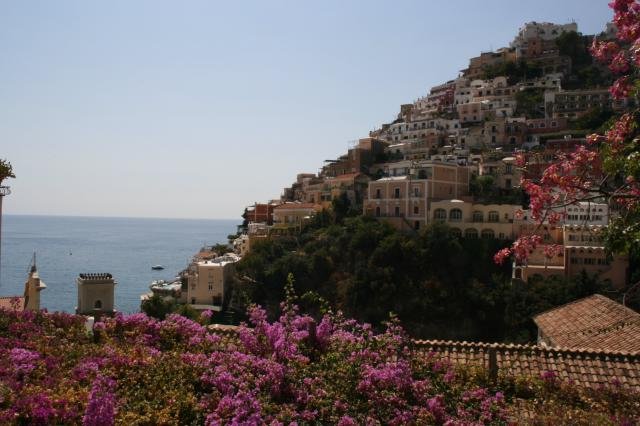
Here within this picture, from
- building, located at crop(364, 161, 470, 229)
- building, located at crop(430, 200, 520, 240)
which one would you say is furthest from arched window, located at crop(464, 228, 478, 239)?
building, located at crop(364, 161, 470, 229)

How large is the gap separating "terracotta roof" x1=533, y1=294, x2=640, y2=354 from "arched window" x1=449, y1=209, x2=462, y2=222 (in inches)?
996

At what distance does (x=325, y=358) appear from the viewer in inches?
264

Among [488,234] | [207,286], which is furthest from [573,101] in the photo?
[207,286]

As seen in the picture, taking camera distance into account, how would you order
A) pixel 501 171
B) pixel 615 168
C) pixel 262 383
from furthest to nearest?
pixel 501 171
pixel 262 383
pixel 615 168

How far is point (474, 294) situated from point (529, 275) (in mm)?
3552

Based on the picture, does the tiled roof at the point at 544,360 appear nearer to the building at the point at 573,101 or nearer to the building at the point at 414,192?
the building at the point at 414,192

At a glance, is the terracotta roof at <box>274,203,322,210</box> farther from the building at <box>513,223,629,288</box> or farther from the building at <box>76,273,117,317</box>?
the building at <box>76,273,117,317</box>

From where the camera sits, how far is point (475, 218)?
4216 centimetres

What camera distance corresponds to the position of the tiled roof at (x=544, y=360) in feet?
24.9

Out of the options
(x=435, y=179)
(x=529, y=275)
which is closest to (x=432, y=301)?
(x=529, y=275)

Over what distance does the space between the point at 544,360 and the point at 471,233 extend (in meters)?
34.3

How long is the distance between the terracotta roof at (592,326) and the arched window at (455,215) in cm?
2529

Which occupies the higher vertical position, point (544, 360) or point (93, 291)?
point (544, 360)

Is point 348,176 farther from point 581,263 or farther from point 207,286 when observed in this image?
point 581,263
